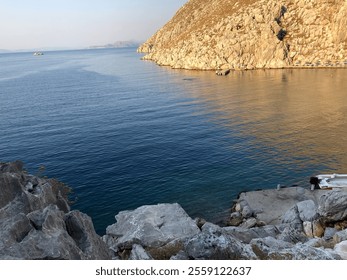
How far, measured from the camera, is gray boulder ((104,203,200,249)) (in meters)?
30.4

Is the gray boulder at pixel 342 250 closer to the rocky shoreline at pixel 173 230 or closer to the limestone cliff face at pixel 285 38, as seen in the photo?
the rocky shoreline at pixel 173 230

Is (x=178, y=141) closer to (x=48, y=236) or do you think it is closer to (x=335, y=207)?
(x=335, y=207)

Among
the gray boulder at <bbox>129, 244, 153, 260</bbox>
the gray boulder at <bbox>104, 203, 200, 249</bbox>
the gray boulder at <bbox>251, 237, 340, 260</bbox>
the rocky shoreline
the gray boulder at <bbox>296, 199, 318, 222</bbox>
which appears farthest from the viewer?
the gray boulder at <bbox>296, 199, 318, 222</bbox>

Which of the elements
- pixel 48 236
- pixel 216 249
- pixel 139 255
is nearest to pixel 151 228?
pixel 139 255

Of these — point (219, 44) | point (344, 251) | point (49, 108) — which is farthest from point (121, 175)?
point (219, 44)

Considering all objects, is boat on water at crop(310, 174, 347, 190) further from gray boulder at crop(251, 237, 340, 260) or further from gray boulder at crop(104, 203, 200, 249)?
gray boulder at crop(251, 237, 340, 260)

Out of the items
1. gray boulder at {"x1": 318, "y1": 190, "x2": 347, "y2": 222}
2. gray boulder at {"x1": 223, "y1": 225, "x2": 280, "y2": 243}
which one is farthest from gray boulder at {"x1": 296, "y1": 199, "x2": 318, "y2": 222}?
gray boulder at {"x1": 223, "y1": 225, "x2": 280, "y2": 243}

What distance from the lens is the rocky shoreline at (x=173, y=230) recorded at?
1908 centimetres

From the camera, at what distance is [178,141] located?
68.1m

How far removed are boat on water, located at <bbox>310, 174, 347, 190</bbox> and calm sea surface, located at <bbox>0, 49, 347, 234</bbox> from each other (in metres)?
1.80

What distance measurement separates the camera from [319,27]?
178375mm

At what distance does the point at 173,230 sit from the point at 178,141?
119ft

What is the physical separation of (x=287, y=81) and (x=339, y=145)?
270ft

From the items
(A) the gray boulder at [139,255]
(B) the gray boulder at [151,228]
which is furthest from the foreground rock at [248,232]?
(A) the gray boulder at [139,255]
